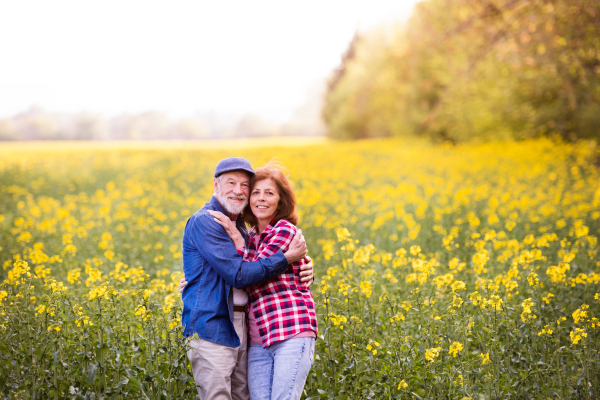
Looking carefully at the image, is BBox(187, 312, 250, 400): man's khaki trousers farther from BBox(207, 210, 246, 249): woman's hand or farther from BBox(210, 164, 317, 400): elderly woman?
BBox(207, 210, 246, 249): woman's hand

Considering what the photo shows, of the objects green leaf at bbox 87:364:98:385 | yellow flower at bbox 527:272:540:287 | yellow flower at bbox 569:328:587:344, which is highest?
yellow flower at bbox 527:272:540:287

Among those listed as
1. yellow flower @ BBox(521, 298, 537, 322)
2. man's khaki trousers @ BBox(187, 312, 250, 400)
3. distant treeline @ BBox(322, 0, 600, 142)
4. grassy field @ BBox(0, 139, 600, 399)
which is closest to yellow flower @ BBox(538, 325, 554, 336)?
grassy field @ BBox(0, 139, 600, 399)

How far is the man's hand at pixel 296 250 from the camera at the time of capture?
312 cm

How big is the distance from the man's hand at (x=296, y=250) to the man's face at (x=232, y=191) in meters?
0.47

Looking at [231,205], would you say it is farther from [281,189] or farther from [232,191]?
[281,189]

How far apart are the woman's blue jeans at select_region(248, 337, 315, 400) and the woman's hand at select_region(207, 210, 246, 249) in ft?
2.20

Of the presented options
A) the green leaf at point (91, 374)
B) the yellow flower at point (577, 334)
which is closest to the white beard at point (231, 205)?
the green leaf at point (91, 374)

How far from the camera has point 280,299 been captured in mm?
3145

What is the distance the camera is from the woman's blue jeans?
3.00m

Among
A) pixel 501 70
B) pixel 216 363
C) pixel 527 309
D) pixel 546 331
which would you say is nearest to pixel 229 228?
pixel 216 363

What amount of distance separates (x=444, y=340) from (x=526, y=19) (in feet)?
41.0

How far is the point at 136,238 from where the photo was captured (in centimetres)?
816

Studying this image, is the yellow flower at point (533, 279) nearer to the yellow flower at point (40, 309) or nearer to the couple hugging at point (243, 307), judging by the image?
the couple hugging at point (243, 307)

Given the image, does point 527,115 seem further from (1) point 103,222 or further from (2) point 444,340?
(2) point 444,340
